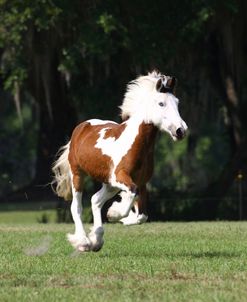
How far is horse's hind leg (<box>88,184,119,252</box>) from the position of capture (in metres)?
13.4

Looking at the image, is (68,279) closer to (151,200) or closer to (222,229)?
(222,229)

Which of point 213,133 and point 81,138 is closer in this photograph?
point 81,138

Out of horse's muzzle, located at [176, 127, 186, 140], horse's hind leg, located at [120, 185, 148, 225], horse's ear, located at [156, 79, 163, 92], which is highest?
horse's ear, located at [156, 79, 163, 92]

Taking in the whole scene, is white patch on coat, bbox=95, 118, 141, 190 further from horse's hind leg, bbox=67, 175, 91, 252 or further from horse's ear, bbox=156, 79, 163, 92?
horse's hind leg, bbox=67, 175, 91, 252

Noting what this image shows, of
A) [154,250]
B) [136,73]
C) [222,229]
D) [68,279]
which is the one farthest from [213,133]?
[68,279]

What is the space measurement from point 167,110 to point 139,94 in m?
0.58

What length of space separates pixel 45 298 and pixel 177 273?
201 cm

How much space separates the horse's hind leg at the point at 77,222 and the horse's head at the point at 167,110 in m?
1.68

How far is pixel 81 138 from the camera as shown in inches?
574

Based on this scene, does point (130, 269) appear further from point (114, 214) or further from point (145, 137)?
point (145, 137)

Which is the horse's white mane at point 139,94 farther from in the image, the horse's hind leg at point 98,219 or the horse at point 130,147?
the horse's hind leg at point 98,219

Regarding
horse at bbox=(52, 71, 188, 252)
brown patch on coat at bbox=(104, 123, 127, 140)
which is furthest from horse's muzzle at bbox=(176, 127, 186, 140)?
brown patch on coat at bbox=(104, 123, 127, 140)

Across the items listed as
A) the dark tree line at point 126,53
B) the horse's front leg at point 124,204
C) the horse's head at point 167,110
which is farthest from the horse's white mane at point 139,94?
the dark tree line at point 126,53

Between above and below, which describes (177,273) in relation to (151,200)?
above
